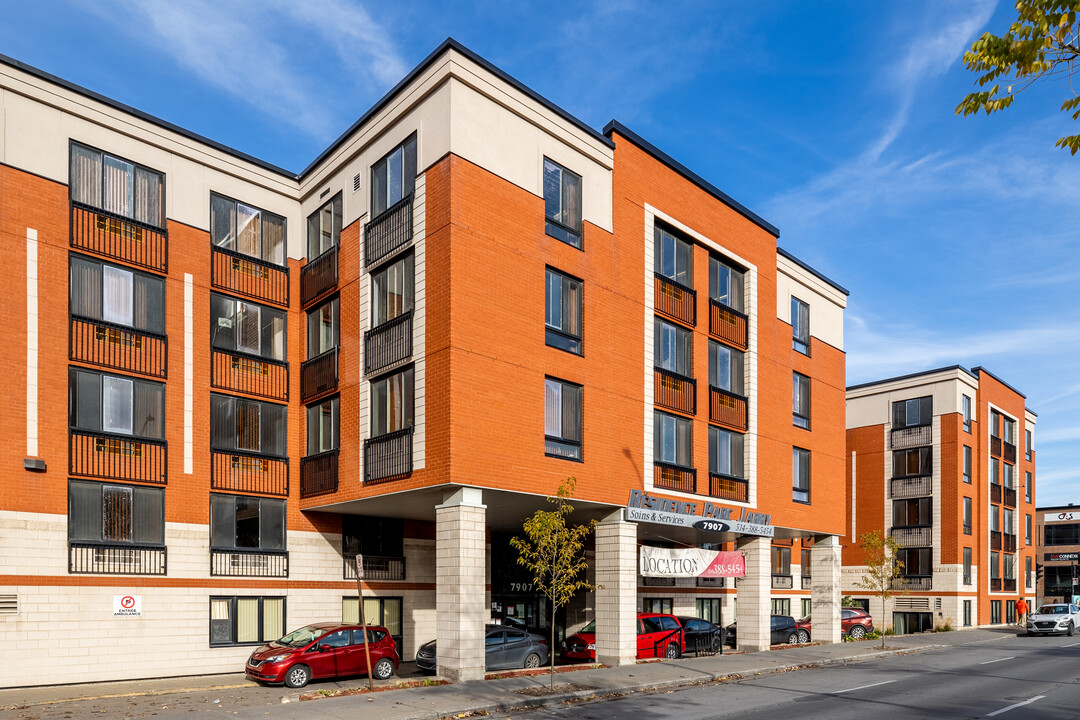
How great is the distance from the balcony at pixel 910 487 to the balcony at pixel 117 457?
46.3 metres

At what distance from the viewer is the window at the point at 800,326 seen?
38000 millimetres

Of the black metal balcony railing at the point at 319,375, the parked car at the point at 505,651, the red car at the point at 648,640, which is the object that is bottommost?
the red car at the point at 648,640

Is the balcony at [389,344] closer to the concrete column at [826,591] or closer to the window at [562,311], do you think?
the window at [562,311]

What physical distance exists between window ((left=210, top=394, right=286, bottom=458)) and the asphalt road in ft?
44.1

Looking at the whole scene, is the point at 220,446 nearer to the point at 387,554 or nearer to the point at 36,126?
the point at 387,554

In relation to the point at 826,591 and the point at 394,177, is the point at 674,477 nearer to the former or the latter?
the point at 826,591

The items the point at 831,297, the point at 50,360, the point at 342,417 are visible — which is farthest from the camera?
the point at 831,297

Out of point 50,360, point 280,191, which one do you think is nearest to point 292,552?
point 50,360

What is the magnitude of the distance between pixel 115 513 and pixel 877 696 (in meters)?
20.0

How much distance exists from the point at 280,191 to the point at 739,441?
1829cm

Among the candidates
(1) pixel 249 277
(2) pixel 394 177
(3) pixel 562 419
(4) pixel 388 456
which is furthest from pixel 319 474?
(2) pixel 394 177

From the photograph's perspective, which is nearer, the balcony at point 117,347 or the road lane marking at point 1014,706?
the road lane marking at point 1014,706

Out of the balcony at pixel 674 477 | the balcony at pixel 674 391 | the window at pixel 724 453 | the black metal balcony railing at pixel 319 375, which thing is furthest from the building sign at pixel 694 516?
the black metal balcony railing at pixel 319 375

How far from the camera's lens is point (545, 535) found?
2264cm
